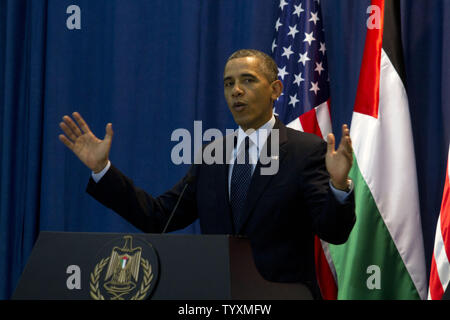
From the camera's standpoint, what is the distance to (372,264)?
303cm

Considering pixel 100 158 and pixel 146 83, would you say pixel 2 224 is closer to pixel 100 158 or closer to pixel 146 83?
pixel 146 83

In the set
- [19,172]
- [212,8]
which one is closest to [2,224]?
[19,172]

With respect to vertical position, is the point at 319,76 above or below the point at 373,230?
above

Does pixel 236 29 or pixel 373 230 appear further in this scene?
pixel 236 29

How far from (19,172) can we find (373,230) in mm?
2675

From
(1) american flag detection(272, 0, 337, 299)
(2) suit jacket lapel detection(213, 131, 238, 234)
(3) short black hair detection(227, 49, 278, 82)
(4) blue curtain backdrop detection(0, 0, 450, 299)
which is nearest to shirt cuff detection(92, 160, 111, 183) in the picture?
(2) suit jacket lapel detection(213, 131, 238, 234)

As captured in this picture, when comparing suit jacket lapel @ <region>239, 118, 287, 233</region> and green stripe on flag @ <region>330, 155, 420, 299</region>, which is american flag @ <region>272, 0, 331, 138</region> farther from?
suit jacket lapel @ <region>239, 118, 287, 233</region>

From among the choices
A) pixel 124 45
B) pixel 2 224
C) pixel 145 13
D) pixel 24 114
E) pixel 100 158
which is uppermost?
pixel 145 13

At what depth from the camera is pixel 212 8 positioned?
153 inches

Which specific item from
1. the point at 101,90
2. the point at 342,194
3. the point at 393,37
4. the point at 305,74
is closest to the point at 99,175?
the point at 342,194

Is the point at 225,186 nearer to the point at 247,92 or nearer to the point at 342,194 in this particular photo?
the point at 247,92

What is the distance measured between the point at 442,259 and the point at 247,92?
1392mm
